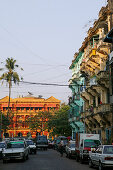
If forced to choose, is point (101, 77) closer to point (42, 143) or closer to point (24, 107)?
point (42, 143)

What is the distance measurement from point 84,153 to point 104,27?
20.6 metres

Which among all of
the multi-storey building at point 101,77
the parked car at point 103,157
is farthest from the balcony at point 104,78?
the parked car at point 103,157

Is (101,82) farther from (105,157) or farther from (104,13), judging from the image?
(105,157)

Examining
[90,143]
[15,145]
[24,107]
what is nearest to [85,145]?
[90,143]

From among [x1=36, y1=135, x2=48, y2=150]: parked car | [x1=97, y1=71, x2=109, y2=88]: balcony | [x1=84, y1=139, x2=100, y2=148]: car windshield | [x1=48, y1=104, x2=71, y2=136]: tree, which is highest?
[x1=97, y1=71, x2=109, y2=88]: balcony

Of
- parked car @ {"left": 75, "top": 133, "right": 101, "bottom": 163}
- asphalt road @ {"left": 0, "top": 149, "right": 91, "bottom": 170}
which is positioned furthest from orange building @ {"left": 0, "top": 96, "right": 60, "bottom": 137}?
asphalt road @ {"left": 0, "top": 149, "right": 91, "bottom": 170}

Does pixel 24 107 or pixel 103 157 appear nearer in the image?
pixel 103 157

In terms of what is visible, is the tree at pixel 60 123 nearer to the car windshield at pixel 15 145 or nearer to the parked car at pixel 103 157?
the car windshield at pixel 15 145

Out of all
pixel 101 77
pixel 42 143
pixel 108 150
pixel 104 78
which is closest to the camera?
pixel 108 150

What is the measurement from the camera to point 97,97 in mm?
44281

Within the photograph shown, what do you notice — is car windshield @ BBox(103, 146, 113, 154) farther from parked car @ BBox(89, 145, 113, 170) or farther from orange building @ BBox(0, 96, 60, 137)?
orange building @ BBox(0, 96, 60, 137)

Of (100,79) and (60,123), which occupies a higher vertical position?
(100,79)

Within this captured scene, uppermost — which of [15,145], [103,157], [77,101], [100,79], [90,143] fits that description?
[100,79]

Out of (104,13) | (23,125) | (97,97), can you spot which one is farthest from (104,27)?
(23,125)
